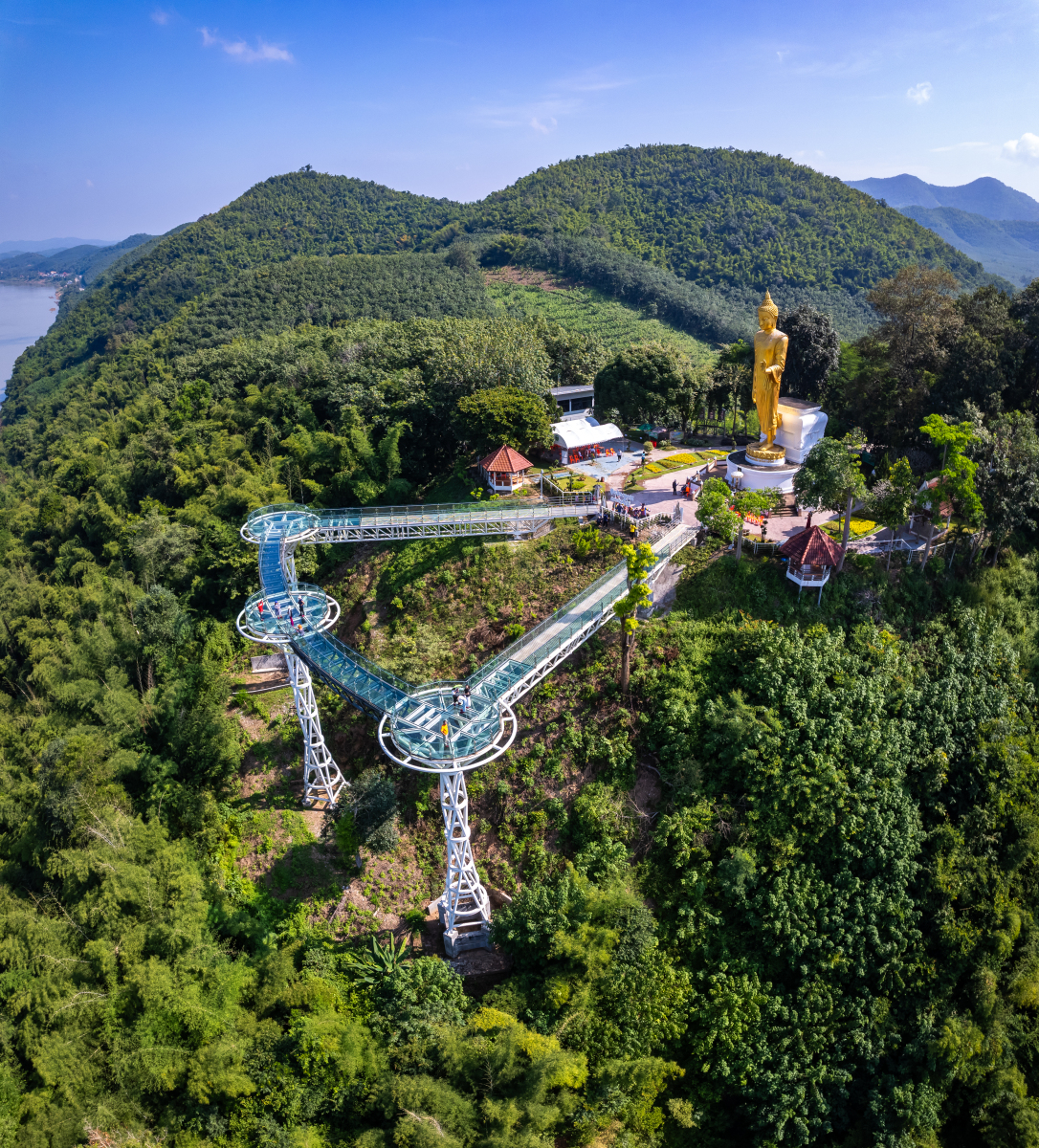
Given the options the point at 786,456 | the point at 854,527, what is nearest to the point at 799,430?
the point at 786,456

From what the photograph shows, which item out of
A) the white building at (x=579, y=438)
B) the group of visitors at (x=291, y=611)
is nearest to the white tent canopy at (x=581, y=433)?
the white building at (x=579, y=438)

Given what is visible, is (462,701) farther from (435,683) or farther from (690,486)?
(690,486)

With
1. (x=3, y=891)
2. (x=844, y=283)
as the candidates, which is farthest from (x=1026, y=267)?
(x=3, y=891)

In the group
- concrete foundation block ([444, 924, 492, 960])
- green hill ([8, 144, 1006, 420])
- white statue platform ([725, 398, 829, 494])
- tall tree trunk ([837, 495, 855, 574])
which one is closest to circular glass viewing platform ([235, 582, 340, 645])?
concrete foundation block ([444, 924, 492, 960])

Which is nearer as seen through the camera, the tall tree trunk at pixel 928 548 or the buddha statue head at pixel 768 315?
the tall tree trunk at pixel 928 548

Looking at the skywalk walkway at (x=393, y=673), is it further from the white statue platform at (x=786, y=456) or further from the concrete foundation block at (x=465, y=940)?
the white statue platform at (x=786, y=456)

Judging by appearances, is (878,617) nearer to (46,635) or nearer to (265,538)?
(265,538)
